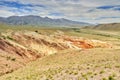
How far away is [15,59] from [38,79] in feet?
67.1

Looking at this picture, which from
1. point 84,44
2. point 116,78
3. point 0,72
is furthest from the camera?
point 84,44

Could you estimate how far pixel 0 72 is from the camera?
130ft

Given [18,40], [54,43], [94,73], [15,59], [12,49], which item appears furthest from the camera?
[54,43]

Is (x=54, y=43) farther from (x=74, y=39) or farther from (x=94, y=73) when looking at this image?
(x=94, y=73)

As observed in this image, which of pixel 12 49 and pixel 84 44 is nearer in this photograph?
pixel 12 49

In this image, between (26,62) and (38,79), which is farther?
(26,62)

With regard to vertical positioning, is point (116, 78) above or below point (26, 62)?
above

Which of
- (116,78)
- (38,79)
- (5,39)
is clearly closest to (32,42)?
(5,39)

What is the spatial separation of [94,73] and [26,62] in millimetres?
27160

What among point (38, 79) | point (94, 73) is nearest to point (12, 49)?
point (38, 79)

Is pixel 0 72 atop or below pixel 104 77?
→ below

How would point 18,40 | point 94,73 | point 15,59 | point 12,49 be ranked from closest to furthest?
point 94,73 < point 15,59 < point 12,49 < point 18,40

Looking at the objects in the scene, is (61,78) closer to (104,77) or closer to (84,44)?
(104,77)

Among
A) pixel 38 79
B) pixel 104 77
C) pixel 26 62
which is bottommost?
pixel 26 62
